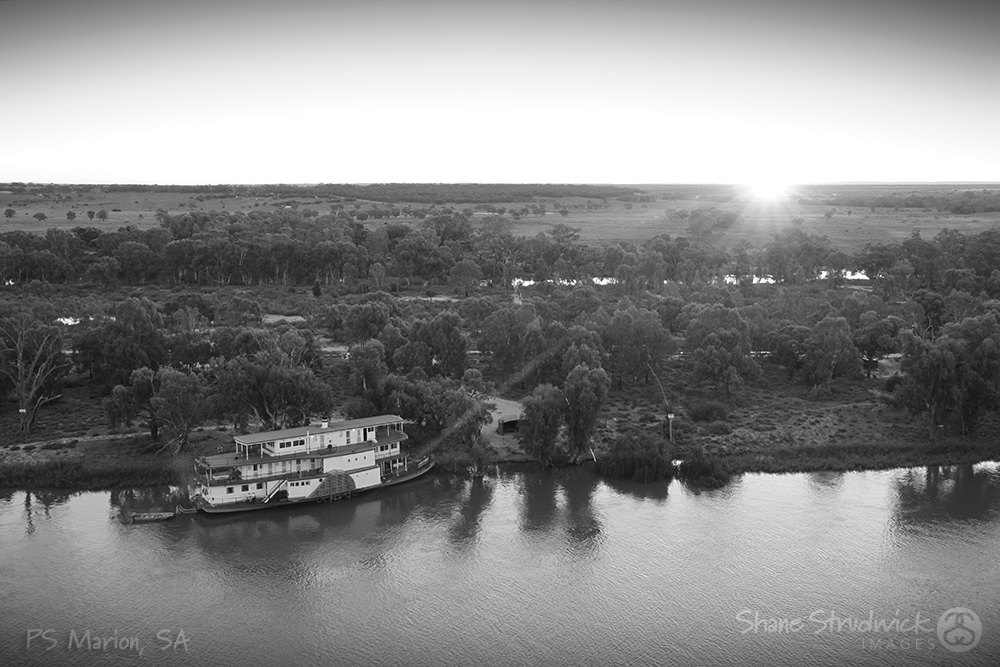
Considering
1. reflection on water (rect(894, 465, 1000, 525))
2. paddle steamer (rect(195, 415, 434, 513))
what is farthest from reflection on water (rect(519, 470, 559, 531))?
reflection on water (rect(894, 465, 1000, 525))

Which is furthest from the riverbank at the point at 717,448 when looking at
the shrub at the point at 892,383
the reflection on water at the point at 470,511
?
the shrub at the point at 892,383

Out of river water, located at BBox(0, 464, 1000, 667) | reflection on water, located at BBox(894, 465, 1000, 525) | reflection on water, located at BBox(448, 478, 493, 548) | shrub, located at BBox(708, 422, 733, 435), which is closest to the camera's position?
river water, located at BBox(0, 464, 1000, 667)

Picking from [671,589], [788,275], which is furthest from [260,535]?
[788,275]

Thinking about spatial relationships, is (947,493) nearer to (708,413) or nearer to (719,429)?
(719,429)

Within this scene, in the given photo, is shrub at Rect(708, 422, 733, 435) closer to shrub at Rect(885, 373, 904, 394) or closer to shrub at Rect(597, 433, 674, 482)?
shrub at Rect(597, 433, 674, 482)

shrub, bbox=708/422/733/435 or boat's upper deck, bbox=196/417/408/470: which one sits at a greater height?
boat's upper deck, bbox=196/417/408/470

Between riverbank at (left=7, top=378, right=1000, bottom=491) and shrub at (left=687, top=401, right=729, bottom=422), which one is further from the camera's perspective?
shrub at (left=687, top=401, right=729, bottom=422)
